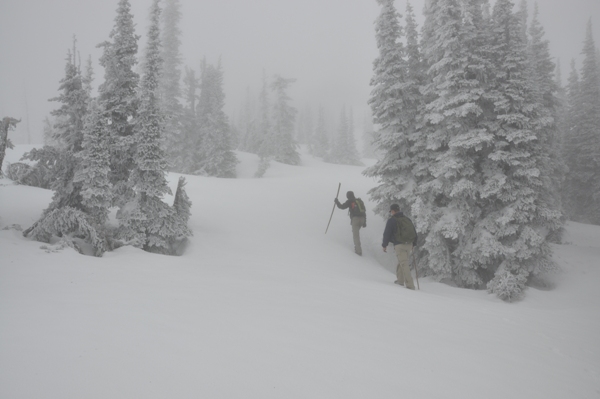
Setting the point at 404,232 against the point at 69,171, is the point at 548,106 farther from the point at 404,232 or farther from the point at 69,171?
the point at 69,171

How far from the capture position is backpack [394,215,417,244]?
9.67 meters

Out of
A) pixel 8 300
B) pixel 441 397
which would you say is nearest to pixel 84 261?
pixel 8 300

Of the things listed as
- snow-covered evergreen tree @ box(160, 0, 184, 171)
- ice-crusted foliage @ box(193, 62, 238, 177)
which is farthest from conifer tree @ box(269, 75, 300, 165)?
snow-covered evergreen tree @ box(160, 0, 184, 171)

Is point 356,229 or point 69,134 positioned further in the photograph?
point 356,229

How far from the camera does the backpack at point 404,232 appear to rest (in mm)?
9672

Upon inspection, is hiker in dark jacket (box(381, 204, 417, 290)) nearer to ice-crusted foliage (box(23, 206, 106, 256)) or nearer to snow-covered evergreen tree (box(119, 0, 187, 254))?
snow-covered evergreen tree (box(119, 0, 187, 254))

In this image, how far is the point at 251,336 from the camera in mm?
4324

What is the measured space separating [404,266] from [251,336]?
21.7 feet

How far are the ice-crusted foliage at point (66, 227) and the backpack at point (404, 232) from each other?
896cm

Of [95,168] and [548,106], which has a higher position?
[548,106]

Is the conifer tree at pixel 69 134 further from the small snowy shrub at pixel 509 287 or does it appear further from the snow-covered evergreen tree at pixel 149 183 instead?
the small snowy shrub at pixel 509 287

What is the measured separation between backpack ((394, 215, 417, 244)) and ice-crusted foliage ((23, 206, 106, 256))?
8962mm

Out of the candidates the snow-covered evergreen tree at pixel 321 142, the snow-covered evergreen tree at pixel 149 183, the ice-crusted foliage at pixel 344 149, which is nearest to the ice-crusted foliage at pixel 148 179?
the snow-covered evergreen tree at pixel 149 183

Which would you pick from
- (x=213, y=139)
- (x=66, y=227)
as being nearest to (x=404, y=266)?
(x=66, y=227)
